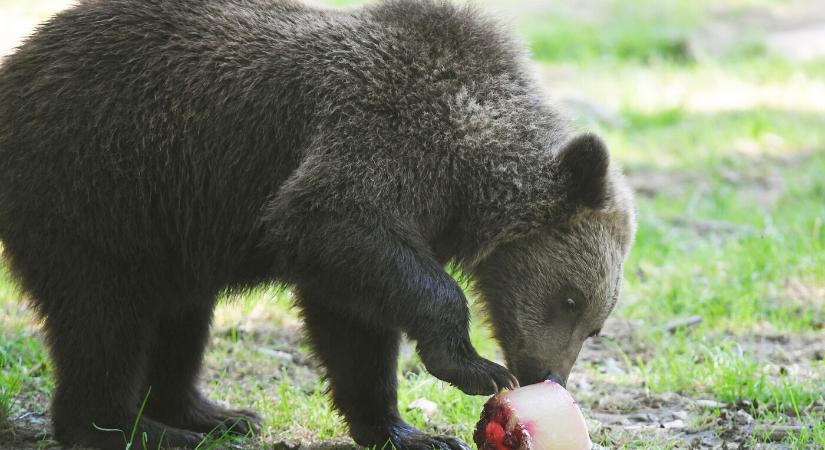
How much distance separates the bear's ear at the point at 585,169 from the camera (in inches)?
197

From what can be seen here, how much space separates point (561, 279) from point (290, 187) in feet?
4.23

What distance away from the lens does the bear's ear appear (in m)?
5.00

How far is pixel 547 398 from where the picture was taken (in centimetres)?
471

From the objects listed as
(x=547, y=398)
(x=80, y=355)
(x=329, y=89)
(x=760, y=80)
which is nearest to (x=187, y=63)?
(x=329, y=89)

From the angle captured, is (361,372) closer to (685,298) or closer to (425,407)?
(425,407)

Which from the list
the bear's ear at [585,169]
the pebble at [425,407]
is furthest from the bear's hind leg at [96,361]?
the bear's ear at [585,169]

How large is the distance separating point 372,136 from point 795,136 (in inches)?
317

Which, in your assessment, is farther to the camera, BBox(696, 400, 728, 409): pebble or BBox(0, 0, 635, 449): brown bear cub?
BBox(696, 400, 728, 409): pebble

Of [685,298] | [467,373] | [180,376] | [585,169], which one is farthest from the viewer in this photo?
[685,298]

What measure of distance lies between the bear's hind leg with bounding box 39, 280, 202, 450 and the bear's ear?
77.1 inches

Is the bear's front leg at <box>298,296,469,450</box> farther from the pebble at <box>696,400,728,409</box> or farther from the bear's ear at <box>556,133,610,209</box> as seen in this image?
the pebble at <box>696,400,728,409</box>

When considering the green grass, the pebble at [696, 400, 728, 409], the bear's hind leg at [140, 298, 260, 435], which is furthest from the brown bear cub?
the pebble at [696, 400, 728, 409]

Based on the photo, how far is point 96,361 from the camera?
4941mm

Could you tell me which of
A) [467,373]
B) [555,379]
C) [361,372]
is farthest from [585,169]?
[361,372]
